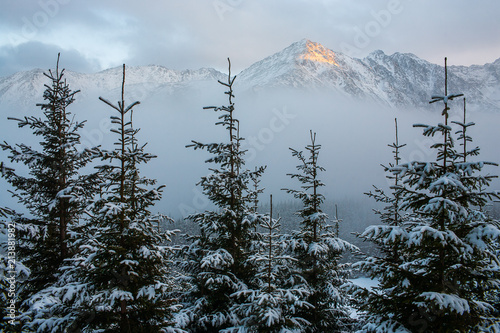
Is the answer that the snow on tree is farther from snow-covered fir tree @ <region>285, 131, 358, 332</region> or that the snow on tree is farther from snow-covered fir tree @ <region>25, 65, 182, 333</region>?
snow-covered fir tree @ <region>25, 65, 182, 333</region>

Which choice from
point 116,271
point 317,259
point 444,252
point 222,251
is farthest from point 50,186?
point 444,252

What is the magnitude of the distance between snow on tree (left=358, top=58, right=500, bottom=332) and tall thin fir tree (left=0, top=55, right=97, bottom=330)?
31.0 feet

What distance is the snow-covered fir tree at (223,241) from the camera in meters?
10.4

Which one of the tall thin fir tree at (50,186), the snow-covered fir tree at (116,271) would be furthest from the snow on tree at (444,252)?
the tall thin fir tree at (50,186)

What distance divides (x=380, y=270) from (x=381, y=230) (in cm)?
127

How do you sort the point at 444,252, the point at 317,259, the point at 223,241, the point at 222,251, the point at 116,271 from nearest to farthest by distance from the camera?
the point at 444,252
the point at 116,271
the point at 222,251
the point at 223,241
the point at 317,259

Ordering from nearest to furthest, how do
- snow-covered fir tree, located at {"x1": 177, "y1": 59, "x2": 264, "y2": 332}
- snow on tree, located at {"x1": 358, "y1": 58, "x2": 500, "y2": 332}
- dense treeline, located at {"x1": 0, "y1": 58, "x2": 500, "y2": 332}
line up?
snow on tree, located at {"x1": 358, "y1": 58, "x2": 500, "y2": 332}
dense treeline, located at {"x1": 0, "y1": 58, "x2": 500, "y2": 332}
snow-covered fir tree, located at {"x1": 177, "y1": 59, "x2": 264, "y2": 332}

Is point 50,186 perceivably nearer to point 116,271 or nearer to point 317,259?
point 116,271

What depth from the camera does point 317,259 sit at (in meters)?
12.3

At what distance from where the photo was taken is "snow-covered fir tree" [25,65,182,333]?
7.11 meters

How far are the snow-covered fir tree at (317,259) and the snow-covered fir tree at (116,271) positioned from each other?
6073mm

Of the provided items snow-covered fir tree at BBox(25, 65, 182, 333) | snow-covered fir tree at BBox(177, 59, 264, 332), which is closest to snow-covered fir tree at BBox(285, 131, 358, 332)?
snow-covered fir tree at BBox(177, 59, 264, 332)

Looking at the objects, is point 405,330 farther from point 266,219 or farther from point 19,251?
point 19,251

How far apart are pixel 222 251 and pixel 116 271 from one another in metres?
3.84
